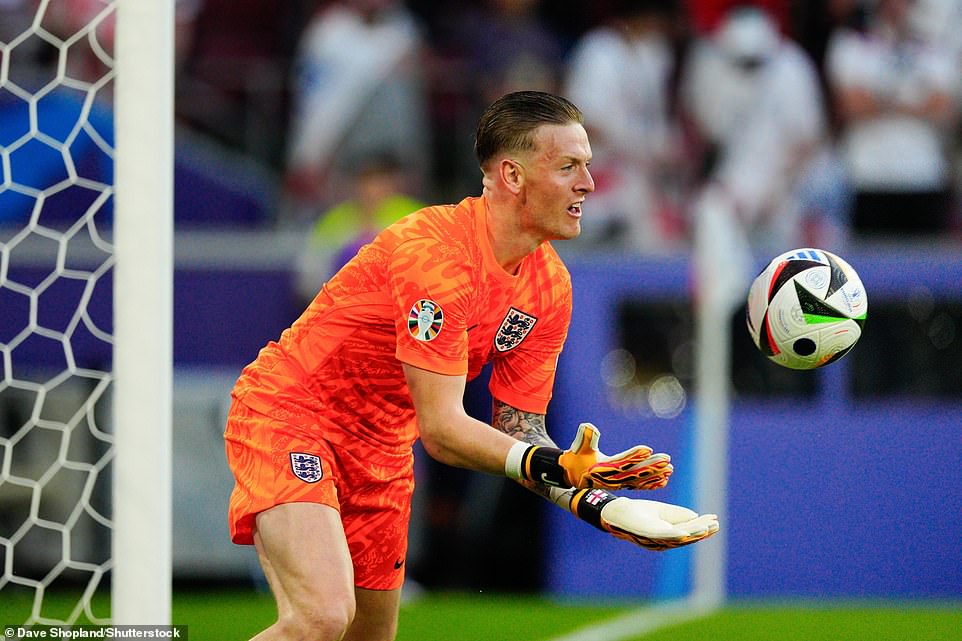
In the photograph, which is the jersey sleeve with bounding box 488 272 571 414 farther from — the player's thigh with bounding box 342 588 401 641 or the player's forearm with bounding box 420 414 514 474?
→ the player's thigh with bounding box 342 588 401 641

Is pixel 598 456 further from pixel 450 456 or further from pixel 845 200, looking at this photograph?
pixel 845 200

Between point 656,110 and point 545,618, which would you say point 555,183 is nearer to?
point 545,618

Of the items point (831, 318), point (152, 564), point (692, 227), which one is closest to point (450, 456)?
point (152, 564)

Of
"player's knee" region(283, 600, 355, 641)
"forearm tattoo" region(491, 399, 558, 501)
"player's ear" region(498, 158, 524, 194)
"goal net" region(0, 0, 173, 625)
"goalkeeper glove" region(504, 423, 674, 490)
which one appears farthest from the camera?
"goal net" region(0, 0, 173, 625)

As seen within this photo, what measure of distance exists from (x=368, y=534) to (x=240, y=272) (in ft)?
18.3

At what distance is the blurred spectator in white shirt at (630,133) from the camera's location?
10961mm

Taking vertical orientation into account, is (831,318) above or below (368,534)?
above

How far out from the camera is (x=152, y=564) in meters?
4.23

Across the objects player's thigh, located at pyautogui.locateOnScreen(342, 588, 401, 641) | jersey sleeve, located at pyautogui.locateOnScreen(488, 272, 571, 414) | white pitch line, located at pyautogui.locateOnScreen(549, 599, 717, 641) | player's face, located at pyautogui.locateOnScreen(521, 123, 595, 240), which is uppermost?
player's face, located at pyautogui.locateOnScreen(521, 123, 595, 240)

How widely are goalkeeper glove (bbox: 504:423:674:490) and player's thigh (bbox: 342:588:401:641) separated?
1086mm

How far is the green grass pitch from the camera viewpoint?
8.59m

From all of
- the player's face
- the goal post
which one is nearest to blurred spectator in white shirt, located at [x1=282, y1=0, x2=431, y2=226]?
the player's face

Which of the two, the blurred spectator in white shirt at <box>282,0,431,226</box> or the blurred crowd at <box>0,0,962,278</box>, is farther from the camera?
the blurred spectator in white shirt at <box>282,0,431,226</box>

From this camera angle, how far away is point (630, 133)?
1108 cm
